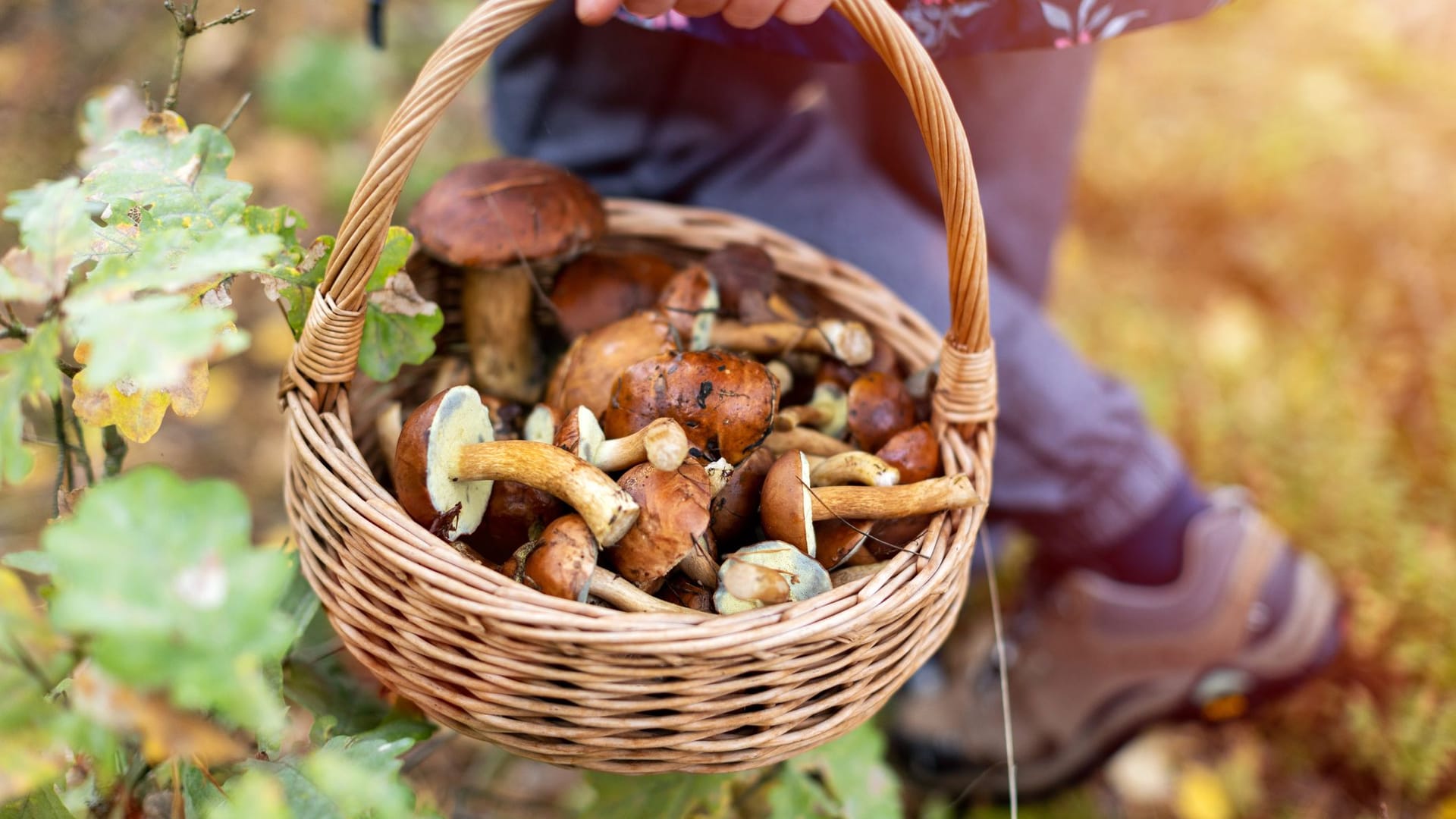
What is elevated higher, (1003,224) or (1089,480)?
(1003,224)

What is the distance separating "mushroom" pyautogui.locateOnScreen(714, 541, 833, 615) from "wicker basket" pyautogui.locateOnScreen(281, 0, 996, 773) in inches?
1.6

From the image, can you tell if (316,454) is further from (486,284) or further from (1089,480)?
(1089,480)

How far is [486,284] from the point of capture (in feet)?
4.72

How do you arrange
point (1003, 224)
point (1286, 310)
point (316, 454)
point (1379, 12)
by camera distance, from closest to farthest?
point (316, 454) → point (1003, 224) → point (1286, 310) → point (1379, 12)

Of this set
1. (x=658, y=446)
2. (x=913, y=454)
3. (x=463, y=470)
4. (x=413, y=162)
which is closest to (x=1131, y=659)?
(x=913, y=454)

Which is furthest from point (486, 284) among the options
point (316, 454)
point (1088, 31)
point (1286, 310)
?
point (1286, 310)

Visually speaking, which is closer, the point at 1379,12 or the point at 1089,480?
the point at 1089,480

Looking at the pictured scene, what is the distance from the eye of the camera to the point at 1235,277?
2965 mm

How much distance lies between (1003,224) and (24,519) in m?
2.26

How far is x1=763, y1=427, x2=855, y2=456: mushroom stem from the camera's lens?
130 centimetres

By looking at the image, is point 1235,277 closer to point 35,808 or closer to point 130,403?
point 130,403

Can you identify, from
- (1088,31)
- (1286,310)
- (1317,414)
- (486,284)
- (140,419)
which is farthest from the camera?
(1286,310)

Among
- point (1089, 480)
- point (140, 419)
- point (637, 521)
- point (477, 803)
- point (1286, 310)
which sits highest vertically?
point (140, 419)

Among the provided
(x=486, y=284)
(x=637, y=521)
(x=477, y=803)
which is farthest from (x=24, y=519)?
(x=637, y=521)
